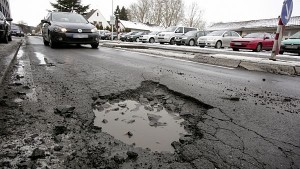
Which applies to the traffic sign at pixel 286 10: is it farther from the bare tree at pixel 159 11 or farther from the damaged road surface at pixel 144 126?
the bare tree at pixel 159 11

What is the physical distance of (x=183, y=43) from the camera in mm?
19375

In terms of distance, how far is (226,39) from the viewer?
54.3ft

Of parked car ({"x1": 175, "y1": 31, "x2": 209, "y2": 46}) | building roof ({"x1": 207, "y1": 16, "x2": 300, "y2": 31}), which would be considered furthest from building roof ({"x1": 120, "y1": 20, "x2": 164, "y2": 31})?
parked car ({"x1": 175, "y1": 31, "x2": 209, "y2": 46})

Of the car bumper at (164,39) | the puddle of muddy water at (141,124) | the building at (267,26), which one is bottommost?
the puddle of muddy water at (141,124)

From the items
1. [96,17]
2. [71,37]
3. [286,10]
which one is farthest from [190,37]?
[96,17]

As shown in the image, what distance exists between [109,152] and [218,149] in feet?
2.82

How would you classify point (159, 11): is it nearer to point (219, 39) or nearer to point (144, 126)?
point (219, 39)

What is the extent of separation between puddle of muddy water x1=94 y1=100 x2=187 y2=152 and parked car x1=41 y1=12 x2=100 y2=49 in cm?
737

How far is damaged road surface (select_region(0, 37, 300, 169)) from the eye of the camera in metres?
1.61

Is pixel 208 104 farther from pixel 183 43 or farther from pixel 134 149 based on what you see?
pixel 183 43

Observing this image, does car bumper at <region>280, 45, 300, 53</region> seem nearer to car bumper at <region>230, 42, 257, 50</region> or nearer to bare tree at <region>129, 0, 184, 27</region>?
car bumper at <region>230, 42, 257, 50</region>

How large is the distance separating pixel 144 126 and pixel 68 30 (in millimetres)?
8126

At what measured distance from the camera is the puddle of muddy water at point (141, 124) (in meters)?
1.94

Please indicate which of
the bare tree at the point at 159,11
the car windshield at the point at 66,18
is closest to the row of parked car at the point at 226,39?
the car windshield at the point at 66,18
